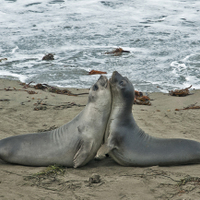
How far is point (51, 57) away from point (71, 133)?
788 centimetres

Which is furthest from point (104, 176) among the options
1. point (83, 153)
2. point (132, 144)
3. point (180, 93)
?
point (180, 93)

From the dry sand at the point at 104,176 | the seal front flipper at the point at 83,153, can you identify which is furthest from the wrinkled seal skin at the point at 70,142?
the dry sand at the point at 104,176

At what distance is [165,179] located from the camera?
3.61 metres

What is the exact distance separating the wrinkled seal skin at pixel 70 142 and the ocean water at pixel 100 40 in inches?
190

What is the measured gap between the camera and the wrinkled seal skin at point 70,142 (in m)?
4.25

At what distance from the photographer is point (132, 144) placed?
14.3 feet

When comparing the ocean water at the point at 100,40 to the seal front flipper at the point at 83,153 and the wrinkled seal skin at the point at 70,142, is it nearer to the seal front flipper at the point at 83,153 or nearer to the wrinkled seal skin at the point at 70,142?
Result: the wrinkled seal skin at the point at 70,142

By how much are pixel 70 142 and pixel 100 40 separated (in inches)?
405

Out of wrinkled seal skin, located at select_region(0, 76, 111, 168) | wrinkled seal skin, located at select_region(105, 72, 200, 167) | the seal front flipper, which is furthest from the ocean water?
the seal front flipper

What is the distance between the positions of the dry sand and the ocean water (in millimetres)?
2731

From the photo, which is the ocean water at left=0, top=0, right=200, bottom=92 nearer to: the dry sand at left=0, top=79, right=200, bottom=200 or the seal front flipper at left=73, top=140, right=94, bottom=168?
the dry sand at left=0, top=79, right=200, bottom=200

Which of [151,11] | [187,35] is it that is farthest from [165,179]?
[151,11]

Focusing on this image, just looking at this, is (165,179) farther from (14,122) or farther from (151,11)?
(151,11)

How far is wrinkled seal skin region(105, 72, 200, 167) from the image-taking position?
425 centimetres
